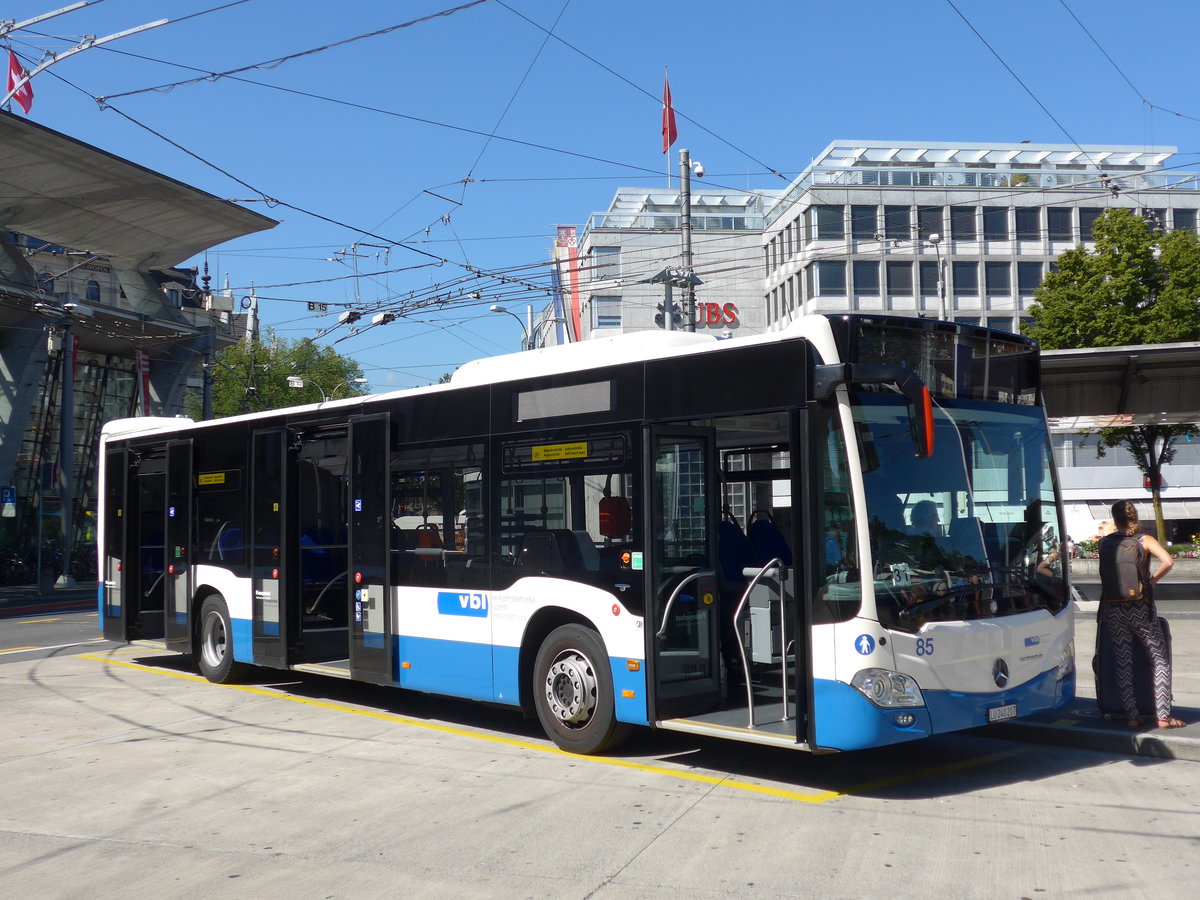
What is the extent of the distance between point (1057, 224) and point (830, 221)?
35.4 ft

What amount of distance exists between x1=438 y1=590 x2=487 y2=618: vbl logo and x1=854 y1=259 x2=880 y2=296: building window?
49.9m

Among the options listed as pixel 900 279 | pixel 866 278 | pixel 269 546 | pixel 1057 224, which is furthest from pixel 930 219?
pixel 269 546

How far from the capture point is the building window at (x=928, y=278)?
Result: 5741 cm

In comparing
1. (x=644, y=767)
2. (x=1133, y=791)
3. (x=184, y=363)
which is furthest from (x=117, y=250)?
(x=1133, y=791)

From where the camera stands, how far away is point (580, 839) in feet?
21.7

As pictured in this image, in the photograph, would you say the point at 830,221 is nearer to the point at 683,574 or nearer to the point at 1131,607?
the point at 1131,607

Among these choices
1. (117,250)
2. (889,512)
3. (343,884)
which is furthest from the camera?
(117,250)

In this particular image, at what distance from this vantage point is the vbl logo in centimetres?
973

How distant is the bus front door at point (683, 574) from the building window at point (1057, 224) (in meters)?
53.4

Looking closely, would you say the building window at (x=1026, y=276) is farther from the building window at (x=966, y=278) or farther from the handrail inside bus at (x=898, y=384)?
the handrail inside bus at (x=898, y=384)

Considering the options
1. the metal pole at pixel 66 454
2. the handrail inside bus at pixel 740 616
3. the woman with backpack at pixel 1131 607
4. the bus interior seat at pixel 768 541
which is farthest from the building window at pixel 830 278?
the handrail inside bus at pixel 740 616

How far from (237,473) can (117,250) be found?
28.4 metres

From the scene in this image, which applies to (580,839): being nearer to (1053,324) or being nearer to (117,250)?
(1053,324)

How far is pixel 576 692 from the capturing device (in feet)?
29.1
